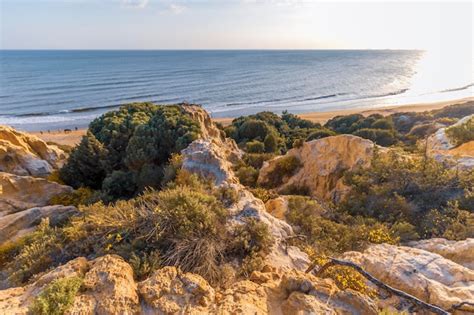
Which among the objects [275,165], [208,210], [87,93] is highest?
[87,93]

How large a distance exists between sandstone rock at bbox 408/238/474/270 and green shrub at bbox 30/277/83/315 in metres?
6.09

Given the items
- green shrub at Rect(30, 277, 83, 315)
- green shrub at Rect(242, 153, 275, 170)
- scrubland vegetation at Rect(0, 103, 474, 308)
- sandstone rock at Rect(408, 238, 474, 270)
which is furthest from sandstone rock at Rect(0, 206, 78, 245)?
green shrub at Rect(242, 153, 275, 170)

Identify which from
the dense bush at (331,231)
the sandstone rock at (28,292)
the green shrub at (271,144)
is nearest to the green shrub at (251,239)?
the dense bush at (331,231)

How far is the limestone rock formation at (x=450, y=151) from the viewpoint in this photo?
9438 mm

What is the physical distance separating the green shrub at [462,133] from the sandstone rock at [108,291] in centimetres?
1362

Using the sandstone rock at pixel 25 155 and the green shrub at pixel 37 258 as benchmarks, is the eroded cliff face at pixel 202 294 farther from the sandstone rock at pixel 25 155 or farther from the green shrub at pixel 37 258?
the sandstone rock at pixel 25 155

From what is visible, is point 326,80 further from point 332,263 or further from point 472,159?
point 332,263

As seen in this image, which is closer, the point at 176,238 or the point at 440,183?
the point at 176,238

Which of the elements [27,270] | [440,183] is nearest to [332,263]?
[27,270]

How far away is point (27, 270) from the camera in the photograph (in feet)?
16.1

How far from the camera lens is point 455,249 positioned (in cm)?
564

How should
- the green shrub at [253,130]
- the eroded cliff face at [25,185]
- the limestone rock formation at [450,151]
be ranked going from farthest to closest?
1. the green shrub at [253,130]
2. the limestone rock formation at [450,151]
3. the eroded cliff face at [25,185]

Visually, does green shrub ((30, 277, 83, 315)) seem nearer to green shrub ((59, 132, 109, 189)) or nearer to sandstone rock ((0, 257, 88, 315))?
sandstone rock ((0, 257, 88, 315))

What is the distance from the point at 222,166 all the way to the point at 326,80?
2907 inches
